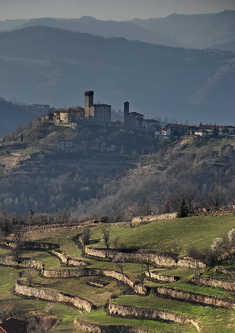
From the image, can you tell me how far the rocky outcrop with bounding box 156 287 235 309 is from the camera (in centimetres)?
5850

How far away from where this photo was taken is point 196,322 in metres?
56.2

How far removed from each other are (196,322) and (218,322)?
5.61 feet

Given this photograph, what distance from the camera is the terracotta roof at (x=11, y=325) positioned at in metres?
62.9

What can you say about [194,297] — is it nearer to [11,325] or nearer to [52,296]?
[11,325]

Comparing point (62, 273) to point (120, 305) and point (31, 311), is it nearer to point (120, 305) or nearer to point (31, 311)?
point (31, 311)

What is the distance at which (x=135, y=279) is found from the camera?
69.1 meters

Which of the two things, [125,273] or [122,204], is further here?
[122,204]

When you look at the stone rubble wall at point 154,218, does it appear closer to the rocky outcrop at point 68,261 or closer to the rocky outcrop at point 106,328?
the rocky outcrop at point 68,261

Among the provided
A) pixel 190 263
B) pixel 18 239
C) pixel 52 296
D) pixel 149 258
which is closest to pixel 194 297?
pixel 190 263

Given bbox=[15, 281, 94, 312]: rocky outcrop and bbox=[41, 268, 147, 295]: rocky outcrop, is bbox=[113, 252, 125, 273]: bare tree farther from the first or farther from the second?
bbox=[15, 281, 94, 312]: rocky outcrop

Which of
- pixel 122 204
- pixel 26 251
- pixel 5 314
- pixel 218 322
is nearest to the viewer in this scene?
pixel 218 322

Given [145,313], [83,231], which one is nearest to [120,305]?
[145,313]

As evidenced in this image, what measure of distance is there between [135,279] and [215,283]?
900cm

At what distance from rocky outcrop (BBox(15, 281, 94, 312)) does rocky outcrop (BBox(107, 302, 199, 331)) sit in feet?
13.4
